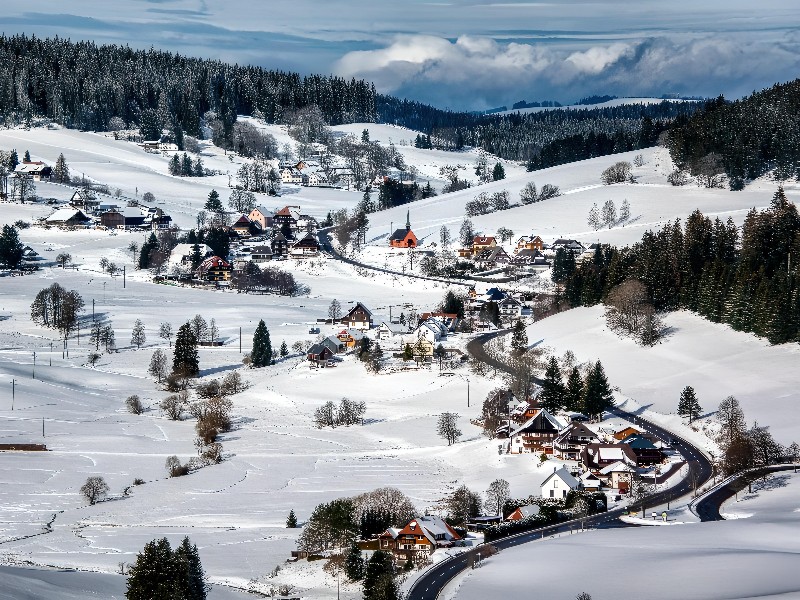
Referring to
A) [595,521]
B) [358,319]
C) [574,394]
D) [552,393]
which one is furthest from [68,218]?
[595,521]

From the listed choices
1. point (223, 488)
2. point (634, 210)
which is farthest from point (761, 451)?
point (634, 210)

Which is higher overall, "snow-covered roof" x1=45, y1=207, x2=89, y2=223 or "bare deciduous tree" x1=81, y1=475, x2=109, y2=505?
"snow-covered roof" x1=45, y1=207, x2=89, y2=223

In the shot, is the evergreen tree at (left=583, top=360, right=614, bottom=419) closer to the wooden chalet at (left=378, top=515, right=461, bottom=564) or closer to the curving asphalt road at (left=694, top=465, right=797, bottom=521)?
the curving asphalt road at (left=694, top=465, right=797, bottom=521)

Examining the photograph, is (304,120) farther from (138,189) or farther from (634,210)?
(634,210)

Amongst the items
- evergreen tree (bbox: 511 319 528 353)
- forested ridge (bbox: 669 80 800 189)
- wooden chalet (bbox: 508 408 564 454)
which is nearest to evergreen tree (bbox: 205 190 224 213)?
forested ridge (bbox: 669 80 800 189)

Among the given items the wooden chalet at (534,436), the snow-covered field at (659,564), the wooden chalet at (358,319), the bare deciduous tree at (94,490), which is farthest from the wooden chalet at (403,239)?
the snow-covered field at (659,564)

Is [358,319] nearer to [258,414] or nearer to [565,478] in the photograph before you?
[258,414]
